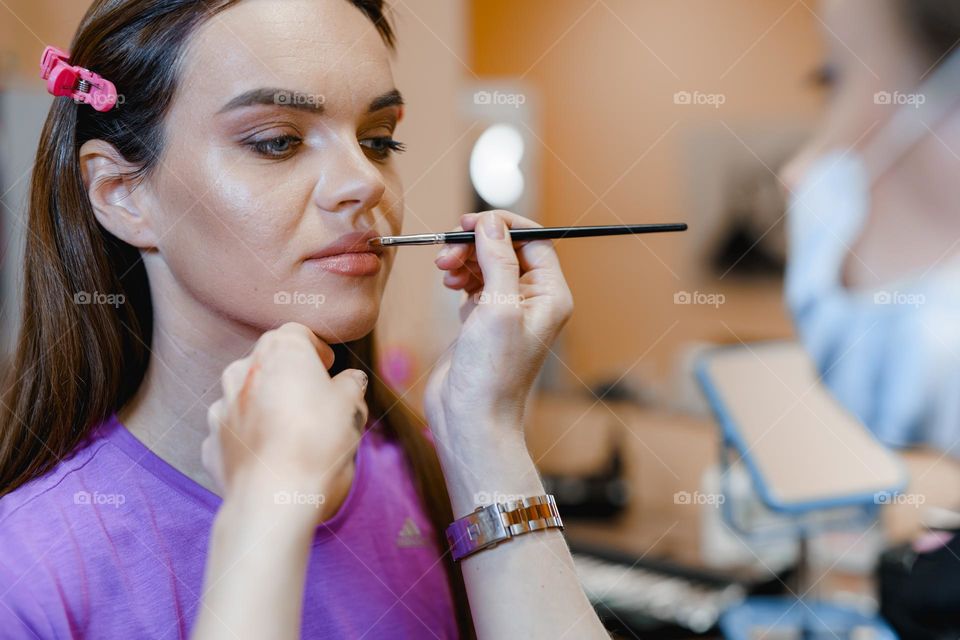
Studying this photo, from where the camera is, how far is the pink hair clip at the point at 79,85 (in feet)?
2.73

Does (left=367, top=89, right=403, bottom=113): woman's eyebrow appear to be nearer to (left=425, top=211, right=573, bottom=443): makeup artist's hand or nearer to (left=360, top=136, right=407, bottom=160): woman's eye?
(left=360, top=136, right=407, bottom=160): woman's eye

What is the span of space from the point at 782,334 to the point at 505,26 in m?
1.28

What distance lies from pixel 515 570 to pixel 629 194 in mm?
2119

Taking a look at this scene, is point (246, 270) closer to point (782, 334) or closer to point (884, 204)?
point (884, 204)

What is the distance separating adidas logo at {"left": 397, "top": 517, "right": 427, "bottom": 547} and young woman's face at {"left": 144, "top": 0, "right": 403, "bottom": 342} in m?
0.24

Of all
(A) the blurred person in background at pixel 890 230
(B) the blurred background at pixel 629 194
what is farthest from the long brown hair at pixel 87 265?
(B) the blurred background at pixel 629 194

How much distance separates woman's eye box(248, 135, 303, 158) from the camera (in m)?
0.81

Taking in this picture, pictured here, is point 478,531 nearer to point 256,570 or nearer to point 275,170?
point 256,570

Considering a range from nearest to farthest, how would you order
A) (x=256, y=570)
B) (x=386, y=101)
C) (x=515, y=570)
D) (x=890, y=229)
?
(x=256, y=570) < (x=515, y=570) < (x=386, y=101) < (x=890, y=229)

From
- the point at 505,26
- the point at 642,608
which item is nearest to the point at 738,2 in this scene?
the point at 505,26

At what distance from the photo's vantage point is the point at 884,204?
62.9 inches

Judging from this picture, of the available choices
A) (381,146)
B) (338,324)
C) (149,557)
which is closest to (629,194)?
(381,146)

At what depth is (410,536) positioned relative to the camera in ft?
3.16

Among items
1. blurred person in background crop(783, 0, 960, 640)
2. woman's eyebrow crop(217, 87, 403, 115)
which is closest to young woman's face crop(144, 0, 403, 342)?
woman's eyebrow crop(217, 87, 403, 115)
